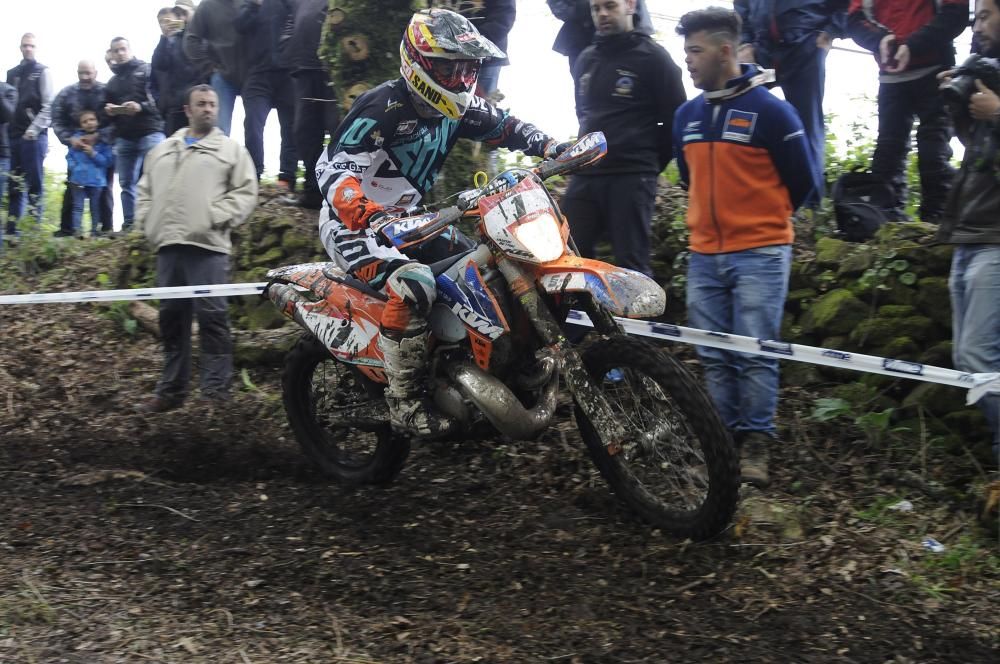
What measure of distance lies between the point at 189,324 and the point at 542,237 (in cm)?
394

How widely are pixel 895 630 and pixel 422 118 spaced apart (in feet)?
10.4

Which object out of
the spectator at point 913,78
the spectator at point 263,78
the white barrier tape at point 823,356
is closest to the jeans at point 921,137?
the spectator at point 913,78

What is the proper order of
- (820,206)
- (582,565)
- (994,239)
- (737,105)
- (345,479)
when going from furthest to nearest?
1. (820,206)
2. (345,479)
3. (737,105)
4. (994,239)
5. (582,565)

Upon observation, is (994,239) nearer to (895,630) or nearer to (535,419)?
(895,630)

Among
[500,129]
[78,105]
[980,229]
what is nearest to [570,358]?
[500,129]

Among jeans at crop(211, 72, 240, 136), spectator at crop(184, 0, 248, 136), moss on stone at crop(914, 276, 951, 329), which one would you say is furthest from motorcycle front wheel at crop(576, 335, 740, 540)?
jeans at crop(211, 72, 240, 136)

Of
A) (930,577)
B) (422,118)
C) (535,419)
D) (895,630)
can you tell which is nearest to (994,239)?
(930,577)

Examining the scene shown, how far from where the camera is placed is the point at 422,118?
17.3 ft

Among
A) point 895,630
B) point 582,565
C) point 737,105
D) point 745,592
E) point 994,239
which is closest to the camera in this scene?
point 895,630

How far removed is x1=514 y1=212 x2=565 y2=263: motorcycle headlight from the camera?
4473 mm

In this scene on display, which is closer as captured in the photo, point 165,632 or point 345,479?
point 165,632

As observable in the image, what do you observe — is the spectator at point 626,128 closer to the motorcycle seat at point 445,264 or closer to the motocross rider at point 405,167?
the motocross rider at point 405,167

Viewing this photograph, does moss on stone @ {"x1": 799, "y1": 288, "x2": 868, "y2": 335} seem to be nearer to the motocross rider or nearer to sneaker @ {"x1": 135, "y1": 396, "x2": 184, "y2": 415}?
the motocross rider

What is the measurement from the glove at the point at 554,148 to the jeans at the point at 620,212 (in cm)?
78
